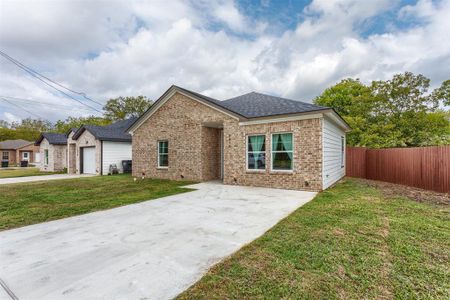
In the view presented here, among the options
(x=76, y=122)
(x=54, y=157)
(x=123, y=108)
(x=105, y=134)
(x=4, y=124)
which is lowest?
(x=54, y=157)

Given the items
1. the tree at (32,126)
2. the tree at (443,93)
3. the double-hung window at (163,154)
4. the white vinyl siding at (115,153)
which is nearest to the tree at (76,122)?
the tree at (32,126)

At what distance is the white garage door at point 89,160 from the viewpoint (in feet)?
53.5

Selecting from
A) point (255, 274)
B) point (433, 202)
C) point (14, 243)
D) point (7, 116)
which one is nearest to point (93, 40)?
point (14, 243)

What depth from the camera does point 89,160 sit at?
16.6 meters

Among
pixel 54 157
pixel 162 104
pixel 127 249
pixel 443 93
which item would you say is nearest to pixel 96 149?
pixel 54 157

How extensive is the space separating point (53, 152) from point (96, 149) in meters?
7.05

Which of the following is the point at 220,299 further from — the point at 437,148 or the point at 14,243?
the point at 437,148

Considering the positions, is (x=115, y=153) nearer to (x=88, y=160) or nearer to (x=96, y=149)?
(x=96, y=149)

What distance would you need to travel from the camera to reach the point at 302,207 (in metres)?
5.69

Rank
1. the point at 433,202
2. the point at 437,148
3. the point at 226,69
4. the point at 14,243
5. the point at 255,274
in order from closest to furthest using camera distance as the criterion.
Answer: the point at 255,274 < the point at 14,243 < the point at 433,202 < the point at 437,148 < the point at 226,69

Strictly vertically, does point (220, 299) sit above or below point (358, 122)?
below

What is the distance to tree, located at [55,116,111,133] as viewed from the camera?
121 feet

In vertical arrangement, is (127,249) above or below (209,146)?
below

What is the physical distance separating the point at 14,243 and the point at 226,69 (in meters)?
17.3
